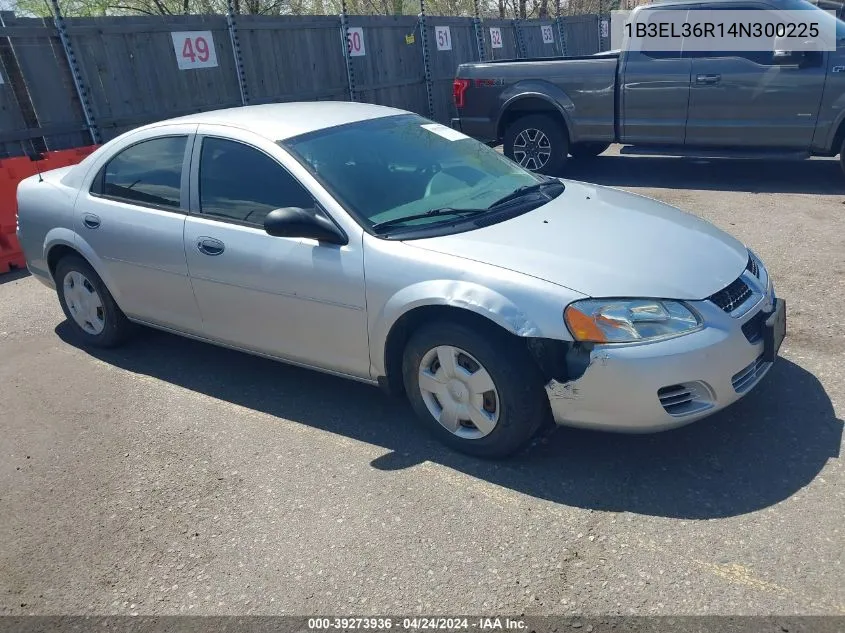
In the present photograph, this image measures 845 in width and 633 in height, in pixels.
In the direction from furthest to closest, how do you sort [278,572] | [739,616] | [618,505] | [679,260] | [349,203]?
[349,203]
[679,260]
[618,505]
[278,572]
[739,616]

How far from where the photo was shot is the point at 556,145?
9.38m

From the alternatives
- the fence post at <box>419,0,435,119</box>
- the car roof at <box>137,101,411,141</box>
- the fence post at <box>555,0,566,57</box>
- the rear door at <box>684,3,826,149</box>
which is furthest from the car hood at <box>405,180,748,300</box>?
the fence post at <box>555,0,566,57</box>

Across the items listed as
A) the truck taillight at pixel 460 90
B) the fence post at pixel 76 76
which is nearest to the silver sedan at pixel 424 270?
the fence post at pixel 76 76

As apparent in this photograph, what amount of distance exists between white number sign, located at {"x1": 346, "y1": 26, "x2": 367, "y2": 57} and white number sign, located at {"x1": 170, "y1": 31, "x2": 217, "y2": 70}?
9.39 feet

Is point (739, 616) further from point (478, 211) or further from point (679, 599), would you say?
point (478, 211)

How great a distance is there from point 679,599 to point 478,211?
6.82 ft

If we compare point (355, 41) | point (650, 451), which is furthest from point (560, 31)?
point (650, 451)

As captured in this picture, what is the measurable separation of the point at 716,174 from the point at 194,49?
24.6 ft

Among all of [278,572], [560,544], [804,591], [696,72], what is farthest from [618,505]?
[696,72]

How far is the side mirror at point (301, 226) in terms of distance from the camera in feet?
11.5

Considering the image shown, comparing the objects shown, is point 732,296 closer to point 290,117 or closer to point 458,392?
point 458,392

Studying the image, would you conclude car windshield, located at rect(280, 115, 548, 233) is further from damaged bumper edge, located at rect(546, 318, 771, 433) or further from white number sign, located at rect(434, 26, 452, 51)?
white number sign, located at rect(434, 26, 452, 51)

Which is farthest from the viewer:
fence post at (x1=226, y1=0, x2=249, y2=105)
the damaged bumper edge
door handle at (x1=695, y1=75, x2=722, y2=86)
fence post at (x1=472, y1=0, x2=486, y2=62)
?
fence post at (x1=472, y1=0, x2=486, y2=62)

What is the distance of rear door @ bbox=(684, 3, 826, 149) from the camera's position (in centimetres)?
782
